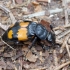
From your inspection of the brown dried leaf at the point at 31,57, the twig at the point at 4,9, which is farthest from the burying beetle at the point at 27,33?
the twig at the point at 4,9

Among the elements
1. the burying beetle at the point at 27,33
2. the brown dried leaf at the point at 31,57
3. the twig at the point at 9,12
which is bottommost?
the brown dried leaf at the point at 31,57

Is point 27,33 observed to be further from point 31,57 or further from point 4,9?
point 4,9

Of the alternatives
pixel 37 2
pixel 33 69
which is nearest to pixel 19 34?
pixel 33 69

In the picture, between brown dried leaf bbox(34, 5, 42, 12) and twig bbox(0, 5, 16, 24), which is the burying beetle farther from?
brown dried leaf bbox(34, 5, 42, 12)

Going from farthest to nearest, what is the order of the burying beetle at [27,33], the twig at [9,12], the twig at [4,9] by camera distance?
1. the twig at [4,9]
2. the twig at [9,12]
3. the burying beetle at [27,33]

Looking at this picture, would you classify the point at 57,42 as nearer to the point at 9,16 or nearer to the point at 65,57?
the point at 65,57

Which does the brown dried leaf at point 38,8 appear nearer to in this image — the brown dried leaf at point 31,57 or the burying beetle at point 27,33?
the burying beetle at point 27,33

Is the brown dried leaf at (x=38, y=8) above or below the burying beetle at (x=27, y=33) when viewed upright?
above

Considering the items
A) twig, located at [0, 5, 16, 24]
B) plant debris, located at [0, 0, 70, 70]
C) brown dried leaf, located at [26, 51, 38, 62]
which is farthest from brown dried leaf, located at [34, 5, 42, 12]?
brown dried leaf, located at [26, 51, 38, 62]
